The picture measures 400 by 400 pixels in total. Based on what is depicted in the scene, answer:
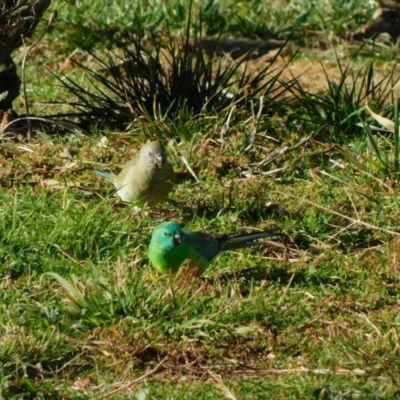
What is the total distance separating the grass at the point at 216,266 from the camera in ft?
16.0

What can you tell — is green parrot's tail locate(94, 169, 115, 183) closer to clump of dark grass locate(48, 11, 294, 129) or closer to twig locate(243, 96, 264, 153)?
clump of dark grass locate(48, 11, 294, 129)

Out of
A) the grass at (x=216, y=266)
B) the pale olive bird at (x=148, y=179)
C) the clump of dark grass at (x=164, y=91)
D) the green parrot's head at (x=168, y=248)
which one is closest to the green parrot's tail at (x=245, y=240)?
the grass at (x=216, y=266)

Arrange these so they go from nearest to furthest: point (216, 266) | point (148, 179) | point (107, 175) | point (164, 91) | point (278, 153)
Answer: point (216, 266)
point (148, 179)
point (107, 175)
point (278, 153)
point (164, 91)

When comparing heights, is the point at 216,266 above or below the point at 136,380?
below

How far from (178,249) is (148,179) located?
1.01 m

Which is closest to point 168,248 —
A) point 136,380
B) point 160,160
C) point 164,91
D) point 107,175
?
point 136,380

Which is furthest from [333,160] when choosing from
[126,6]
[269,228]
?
[126,6]

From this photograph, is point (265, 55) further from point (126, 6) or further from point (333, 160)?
point (333, 160)

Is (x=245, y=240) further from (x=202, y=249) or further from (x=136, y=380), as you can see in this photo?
(x=136, y=380)

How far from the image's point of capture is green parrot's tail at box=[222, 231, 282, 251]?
5977 mm

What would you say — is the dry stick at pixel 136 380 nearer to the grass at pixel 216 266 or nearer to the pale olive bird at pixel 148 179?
the grass at pixel 216 266

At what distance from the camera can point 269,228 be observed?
21.4 ft

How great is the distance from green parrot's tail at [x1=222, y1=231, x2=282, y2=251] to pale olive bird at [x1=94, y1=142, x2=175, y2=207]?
72 centimetres

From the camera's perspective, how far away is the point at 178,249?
5609 mm
